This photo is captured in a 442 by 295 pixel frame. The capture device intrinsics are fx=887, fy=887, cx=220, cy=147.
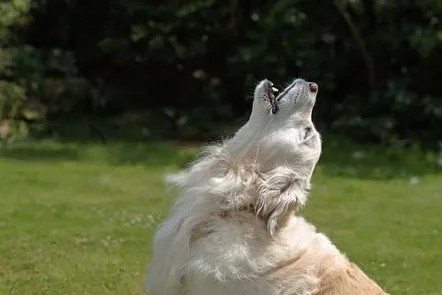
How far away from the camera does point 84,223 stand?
7.71 m

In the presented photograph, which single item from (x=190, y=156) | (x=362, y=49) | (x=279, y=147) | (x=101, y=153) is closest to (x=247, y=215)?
(x=279, y=147)

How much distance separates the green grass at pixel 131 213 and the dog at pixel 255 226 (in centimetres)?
198

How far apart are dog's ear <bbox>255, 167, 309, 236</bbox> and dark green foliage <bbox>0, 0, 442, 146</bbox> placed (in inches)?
368

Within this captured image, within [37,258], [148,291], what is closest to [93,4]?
[37,258]

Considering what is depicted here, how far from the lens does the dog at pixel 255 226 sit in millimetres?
3883

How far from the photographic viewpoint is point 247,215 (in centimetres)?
402

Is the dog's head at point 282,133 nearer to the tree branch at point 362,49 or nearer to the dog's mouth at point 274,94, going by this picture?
the dog's mouth at point 274,94

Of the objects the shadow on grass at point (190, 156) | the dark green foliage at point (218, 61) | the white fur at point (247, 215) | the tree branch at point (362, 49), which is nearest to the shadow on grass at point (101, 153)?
the shadow on grass at point (190, 156)

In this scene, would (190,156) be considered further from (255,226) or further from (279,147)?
(255,226)

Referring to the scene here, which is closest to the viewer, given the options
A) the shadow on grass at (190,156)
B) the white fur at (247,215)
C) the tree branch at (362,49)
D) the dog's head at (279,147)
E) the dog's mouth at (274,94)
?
the white fur at (247,215)

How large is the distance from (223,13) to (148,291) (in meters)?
11.2

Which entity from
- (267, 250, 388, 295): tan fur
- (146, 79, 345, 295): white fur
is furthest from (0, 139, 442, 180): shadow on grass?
(267, 250, 388, 295): tan fur

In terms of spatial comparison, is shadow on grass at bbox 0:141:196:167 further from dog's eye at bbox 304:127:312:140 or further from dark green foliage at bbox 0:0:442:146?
dog's eye at bbox 304:127:312:140

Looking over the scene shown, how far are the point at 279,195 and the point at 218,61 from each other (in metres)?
11.7
